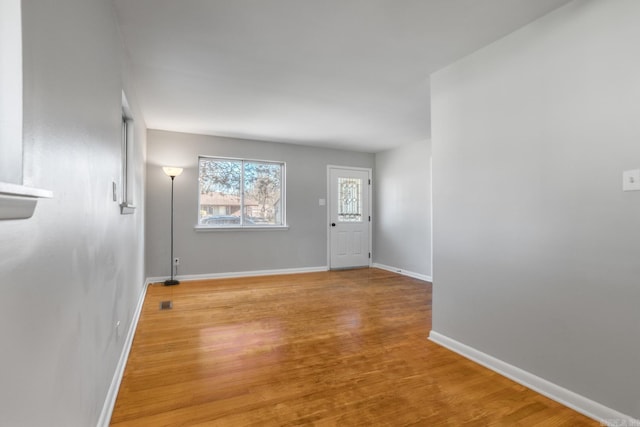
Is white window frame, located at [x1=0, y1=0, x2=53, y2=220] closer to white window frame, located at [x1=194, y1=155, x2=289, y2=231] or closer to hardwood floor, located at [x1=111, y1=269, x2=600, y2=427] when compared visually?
hardwood floor, located at [x1=111, y1=269, x2=600, y2=427]

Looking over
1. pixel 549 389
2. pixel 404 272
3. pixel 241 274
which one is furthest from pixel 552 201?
Answer: pixel 241 274

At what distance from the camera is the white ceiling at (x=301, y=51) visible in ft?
6.35

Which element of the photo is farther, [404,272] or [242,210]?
[404,272]

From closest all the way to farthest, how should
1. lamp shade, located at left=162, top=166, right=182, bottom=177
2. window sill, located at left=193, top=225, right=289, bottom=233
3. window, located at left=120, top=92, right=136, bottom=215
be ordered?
1. window, located at left=120, top=92, right=136, bottom=215
2. lamp shade, located at left=162, top=166, right=182, bottom=177
3. window sill, located at left=193, top=225, right=289, bottom=233

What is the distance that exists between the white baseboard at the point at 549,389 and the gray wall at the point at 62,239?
7.87 ft

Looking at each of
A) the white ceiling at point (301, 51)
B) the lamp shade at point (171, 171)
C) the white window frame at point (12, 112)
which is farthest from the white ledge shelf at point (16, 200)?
the lamp shade at point (171, 171)

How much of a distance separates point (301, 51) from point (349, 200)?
13.1 feet

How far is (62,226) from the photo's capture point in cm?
100

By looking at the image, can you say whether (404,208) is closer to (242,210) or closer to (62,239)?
(242,210)

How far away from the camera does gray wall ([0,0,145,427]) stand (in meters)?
0.70

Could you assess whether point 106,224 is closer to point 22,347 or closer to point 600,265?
point 22,347

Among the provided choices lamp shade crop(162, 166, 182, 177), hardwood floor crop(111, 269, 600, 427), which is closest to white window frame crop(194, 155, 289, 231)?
lamp shade crop(162, 166, 182, 177)

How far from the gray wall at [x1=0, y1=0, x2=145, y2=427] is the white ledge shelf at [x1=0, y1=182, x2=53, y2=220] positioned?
0.05m

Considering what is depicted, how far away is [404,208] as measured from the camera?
5652 mm
